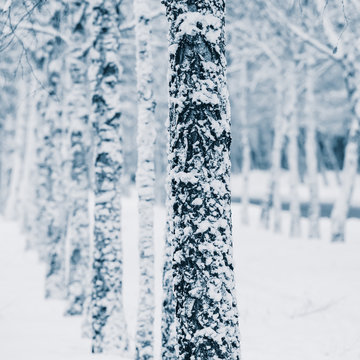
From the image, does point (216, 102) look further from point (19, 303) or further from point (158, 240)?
point (158, 240)

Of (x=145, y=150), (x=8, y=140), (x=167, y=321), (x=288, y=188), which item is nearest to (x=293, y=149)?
(x=145, y=150)

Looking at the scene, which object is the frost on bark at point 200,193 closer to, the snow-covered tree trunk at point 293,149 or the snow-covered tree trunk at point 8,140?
the snow-covered tree trunk at point 293,149

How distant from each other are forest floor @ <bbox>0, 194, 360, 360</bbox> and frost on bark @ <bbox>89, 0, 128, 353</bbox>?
537 mm

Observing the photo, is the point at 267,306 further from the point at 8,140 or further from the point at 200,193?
the point at 8,140

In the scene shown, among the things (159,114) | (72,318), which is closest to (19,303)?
(72,318)

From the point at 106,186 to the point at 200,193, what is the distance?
399cm

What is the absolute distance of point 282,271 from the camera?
1271cm

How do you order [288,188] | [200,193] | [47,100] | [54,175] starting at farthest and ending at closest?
1. [288,188]
2. [47,100]
3. [54,175]
4. [200,193]

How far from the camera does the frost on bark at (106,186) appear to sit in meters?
7.07

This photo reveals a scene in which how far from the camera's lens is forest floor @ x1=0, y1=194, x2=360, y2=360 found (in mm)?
7547

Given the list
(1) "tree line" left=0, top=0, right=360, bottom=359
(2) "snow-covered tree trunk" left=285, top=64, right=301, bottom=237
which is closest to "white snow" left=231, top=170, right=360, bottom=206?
(2) "snow-covered tree trunk" left=285, top=64, right=301, bottom=237

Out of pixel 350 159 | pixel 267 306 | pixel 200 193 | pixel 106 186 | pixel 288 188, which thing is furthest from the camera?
pixel 288 188

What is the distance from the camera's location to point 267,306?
10250mm

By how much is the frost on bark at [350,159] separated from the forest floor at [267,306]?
33.8 inches
